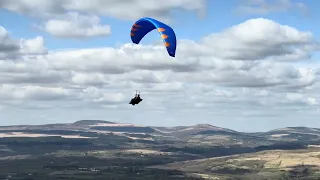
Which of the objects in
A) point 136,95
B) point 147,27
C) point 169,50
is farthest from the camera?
point 147,27

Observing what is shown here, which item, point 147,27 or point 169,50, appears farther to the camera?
point 147,27

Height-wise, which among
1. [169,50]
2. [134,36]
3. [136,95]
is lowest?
[136,95]

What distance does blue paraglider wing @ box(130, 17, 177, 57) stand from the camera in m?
→ 80.1

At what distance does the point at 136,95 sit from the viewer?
279ft

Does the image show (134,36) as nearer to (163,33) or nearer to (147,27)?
(147,27)

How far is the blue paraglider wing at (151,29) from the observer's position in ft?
263

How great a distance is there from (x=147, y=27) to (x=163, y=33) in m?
13.6

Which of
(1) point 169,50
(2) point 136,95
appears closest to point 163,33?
(1) point 169,50

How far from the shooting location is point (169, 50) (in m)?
79.7

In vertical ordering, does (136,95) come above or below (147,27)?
below

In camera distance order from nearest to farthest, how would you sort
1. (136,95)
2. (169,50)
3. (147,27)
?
(169,50) → (136,95) → (147,27)

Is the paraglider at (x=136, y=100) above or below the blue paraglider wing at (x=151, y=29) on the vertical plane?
below

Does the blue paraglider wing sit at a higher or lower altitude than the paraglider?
higher

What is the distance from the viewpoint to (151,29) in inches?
3787
